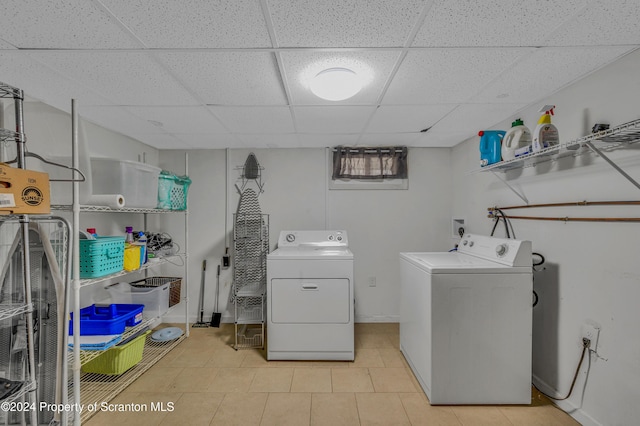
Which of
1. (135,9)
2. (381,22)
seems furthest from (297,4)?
(135,9)

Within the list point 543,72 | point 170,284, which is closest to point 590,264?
point 543,72

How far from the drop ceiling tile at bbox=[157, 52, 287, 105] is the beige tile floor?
6.56 ft

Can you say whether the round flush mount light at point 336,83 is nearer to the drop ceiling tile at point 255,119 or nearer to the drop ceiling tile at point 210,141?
the drop ceiling tile at point 255,119

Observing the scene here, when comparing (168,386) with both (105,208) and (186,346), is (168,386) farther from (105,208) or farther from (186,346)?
(105,208)

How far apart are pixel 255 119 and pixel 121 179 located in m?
1.03

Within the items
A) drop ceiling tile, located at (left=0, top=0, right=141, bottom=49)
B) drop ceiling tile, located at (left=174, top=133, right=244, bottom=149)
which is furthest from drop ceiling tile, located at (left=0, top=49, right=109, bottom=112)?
drop ceiling tile, located at (left=174, top=133, right=244, bottom=149)

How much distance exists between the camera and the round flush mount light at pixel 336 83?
1.50 m

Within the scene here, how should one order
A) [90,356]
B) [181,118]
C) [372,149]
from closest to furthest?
[90,356] < [181,118] < [372,149]

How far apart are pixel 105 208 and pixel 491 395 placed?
270 centimetres

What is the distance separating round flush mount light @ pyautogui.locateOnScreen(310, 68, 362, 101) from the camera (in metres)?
1.50

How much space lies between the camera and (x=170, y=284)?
285cm

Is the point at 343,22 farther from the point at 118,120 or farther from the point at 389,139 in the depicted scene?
the point at 118,120

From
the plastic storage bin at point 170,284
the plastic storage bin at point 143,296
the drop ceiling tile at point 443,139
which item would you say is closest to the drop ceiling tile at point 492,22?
the drop ceiling tile at point 443,139

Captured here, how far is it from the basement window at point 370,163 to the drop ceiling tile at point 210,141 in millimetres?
1080
